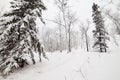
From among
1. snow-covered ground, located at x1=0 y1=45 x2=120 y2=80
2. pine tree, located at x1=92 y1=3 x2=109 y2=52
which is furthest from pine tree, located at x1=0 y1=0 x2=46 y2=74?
pine tree, located at x1=92 y1=3 x2=109 y2=52

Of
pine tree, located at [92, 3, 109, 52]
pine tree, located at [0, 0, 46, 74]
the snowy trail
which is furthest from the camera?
pine tree, located at [92, 3, 109, 52]

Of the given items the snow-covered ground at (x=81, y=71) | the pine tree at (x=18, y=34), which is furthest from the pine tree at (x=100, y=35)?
the pine tree at (x=18, y=34)

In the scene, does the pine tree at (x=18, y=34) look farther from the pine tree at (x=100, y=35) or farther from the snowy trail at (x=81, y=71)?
the pine tree at (x=100, y=35)

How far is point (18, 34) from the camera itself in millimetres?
8602

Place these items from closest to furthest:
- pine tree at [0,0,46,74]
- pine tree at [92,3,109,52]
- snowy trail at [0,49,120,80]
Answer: snowy trail at [0,49,120,80]
pine tree at [0,0,46,74]
pine tree at [92,3,109,52]

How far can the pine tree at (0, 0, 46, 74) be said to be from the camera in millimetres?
8117

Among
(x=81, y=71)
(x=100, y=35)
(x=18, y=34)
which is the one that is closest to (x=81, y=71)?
(x=81, y=71)

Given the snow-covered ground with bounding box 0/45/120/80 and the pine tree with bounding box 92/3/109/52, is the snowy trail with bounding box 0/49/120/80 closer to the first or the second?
the snow-covered ground with bounding box 0/45/120/80

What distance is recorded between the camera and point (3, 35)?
8234 mm

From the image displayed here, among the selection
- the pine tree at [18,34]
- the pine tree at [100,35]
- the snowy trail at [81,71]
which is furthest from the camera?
the pine tree at [100,35]

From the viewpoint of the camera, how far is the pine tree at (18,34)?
812 cm

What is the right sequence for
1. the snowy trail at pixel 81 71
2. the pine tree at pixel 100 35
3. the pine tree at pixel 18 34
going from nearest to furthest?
the snowy trail at pixel 81 71 < the pine tree at pixel 18 34 < the pine tree at pixel 100 35

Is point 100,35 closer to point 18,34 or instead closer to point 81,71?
point 18,34

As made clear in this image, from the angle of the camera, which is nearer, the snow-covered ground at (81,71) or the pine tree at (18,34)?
the snow-covered ground at (81,71)
